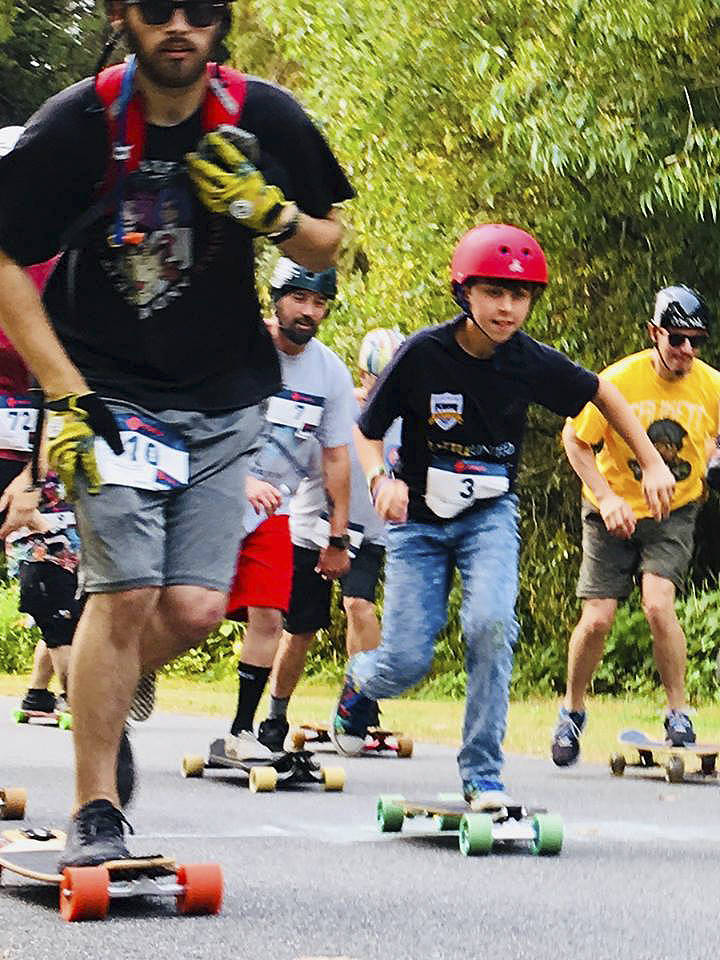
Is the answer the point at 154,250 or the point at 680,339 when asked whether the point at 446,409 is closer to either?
the point at 154,250

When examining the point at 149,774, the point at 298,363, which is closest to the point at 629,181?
the point at 298,363

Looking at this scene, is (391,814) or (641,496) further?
(641,496)

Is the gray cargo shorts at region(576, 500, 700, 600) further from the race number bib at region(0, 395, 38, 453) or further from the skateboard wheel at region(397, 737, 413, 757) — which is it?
the race number bib at region(0, 395, 38, 453)

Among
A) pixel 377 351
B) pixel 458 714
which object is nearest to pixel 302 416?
pixel 377 351

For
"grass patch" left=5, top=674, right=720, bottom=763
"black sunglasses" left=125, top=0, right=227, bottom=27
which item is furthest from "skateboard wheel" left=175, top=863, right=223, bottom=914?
"grass patch" left=5, top=674, right=720, bottom=763

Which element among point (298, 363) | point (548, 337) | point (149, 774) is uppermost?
point (548, 337)

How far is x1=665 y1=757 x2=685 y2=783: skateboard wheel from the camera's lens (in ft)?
29.4

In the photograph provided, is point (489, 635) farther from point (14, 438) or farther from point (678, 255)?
point (678, 255)

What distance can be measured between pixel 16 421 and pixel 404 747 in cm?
350

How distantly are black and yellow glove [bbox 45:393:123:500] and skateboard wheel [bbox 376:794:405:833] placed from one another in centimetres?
210

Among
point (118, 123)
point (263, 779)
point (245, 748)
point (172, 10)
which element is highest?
point (172, 10)

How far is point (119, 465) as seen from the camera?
16.5 ft

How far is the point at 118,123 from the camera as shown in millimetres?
4965

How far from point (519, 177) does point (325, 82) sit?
1668mm
